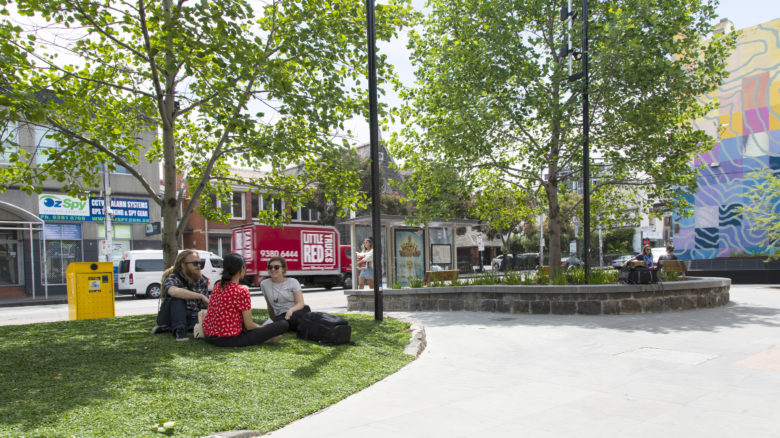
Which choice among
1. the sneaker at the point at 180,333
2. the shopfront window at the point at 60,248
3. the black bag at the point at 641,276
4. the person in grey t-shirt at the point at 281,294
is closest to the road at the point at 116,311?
the shopfront window at the point at 60,248

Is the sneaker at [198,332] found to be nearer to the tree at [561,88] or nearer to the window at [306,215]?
the tree at [561,88]

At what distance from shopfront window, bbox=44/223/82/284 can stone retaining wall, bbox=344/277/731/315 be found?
20.3m

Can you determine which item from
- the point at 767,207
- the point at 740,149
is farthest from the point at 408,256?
the point at 740,149

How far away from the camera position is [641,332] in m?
8.48

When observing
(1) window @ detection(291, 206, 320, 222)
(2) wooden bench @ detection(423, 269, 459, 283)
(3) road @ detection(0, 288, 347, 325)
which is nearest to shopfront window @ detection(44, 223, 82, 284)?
(3) road @ detection(0, 288, 347, 325)

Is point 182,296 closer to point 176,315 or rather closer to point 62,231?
point 176,315

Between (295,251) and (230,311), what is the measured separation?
19.2m

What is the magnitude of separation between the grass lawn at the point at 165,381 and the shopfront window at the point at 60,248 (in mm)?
21760

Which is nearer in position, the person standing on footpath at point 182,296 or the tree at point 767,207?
the person standing on footpath at point 182,296

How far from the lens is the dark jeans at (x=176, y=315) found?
6.77 m

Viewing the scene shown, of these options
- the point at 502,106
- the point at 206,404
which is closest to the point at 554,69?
the point at 502,106

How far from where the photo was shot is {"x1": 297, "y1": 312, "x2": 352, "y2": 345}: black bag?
6962 mm

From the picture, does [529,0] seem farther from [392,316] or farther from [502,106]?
[392,316]

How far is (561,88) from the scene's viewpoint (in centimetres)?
1283
